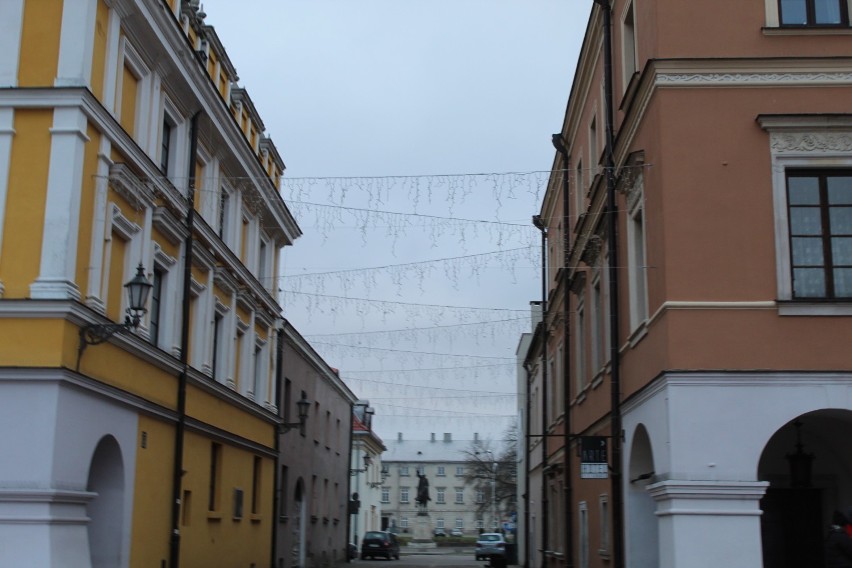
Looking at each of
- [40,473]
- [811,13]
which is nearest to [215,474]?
[40,473]

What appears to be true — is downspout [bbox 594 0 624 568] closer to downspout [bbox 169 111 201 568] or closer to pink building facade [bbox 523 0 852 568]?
pink building facade [bbox 523 0 852 568]

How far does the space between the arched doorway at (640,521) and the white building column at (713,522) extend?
2883 millimetres

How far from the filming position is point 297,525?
34.4 m

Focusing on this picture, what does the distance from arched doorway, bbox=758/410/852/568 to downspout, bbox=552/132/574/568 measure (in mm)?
6207

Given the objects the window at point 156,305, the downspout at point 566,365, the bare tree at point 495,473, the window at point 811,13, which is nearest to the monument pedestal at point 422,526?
the bare tree at point 495,473

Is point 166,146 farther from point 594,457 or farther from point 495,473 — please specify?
point 495,473

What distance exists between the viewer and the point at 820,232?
1356 cm

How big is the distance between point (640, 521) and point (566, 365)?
28.0 ft

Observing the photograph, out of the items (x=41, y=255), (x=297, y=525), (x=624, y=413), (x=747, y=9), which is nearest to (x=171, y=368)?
(x=41, y=255)

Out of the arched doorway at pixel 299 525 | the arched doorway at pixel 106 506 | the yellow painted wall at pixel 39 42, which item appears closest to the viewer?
the yellow painted wall at pixel 39 42

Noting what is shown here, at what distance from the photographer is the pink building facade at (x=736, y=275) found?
13.0m

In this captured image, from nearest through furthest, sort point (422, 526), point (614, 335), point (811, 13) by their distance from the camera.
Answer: point (811, 13), point (614, 335), point (422, 526)

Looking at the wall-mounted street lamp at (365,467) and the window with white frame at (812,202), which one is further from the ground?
the window with white frame at (812,202)

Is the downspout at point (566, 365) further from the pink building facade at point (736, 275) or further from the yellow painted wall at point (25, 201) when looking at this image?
the yellow painted wall at point (25, 201)
